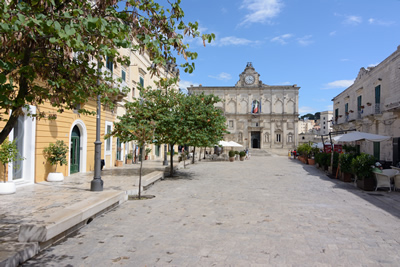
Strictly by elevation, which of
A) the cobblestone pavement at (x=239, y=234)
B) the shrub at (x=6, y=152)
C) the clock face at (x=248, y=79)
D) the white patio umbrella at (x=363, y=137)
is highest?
the clock face at (x=248, y=79)

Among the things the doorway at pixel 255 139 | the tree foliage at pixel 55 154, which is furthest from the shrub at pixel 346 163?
the doorway at pixel 255 139

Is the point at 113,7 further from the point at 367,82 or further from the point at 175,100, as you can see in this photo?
the point at 367,82

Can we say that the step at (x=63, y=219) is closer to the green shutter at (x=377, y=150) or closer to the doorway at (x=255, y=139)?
the green shutter at (x=377, y=150)

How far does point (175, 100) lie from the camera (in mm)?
14500

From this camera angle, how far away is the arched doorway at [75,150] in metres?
14.7

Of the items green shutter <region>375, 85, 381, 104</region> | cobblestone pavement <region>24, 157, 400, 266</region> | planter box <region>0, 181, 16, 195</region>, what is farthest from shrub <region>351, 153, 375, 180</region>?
green shutter <region>375, 85, 381, 104</region>

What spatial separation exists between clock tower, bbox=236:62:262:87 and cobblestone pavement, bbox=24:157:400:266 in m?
55.6

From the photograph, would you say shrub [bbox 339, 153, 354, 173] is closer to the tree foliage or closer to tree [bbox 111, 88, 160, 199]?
tree [bbox 111, 88, 160, 199]

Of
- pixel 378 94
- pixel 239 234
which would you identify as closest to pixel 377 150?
pixel 378 94

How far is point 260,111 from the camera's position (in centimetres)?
6278

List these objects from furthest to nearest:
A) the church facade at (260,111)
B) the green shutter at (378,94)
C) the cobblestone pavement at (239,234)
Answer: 1. the church facade at (260,111)
2. the green shutter at (378,94)
3. the cobblestone pavement at (239,234)

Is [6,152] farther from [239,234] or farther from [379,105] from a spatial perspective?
[379,105]

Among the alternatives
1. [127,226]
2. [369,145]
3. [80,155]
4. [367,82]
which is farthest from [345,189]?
[367,82]

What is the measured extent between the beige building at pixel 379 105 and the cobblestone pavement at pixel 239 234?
11631mm
